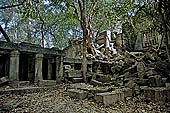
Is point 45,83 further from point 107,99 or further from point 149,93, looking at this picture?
point 149,93

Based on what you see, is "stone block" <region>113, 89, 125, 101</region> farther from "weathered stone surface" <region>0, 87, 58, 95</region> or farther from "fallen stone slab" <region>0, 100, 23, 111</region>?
"weathered stone surface" <region>0, 87, 58, 95</region>

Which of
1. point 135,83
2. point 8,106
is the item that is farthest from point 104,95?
point 8,106

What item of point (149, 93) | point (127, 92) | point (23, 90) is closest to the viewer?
point (149, 93)

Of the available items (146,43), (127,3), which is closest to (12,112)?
(127,3)

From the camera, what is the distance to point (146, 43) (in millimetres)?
12492

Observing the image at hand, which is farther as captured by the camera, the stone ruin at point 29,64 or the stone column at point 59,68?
the stone column at point 59,68

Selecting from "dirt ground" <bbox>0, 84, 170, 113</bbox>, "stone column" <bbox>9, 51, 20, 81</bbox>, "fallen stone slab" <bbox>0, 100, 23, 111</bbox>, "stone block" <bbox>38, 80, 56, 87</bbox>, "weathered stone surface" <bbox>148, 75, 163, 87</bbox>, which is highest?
"stone column" <bbox>9, 51, 20, 81</bbox>

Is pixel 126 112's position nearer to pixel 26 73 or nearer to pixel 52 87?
pixel 52 87

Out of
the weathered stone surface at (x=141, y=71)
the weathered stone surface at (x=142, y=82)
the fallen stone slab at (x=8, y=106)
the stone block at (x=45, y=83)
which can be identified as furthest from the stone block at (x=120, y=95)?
the stone block at (x=45, y=83)

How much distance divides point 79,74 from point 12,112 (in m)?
4.74

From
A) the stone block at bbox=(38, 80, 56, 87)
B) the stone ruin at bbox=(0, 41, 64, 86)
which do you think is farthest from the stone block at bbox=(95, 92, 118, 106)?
the stone ruin at bbox=(0, 41, 64, 86)

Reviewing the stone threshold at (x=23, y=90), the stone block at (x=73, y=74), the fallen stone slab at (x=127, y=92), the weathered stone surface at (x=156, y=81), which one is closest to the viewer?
the fallen stone slab at (x=127, y=92)

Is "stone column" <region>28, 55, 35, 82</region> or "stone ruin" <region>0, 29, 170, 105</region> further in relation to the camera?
"stone column" <region>28, 55, 35, 82</region>

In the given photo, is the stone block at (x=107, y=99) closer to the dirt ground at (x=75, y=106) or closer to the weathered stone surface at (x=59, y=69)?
the dirt ground at (x=75, y=106)
